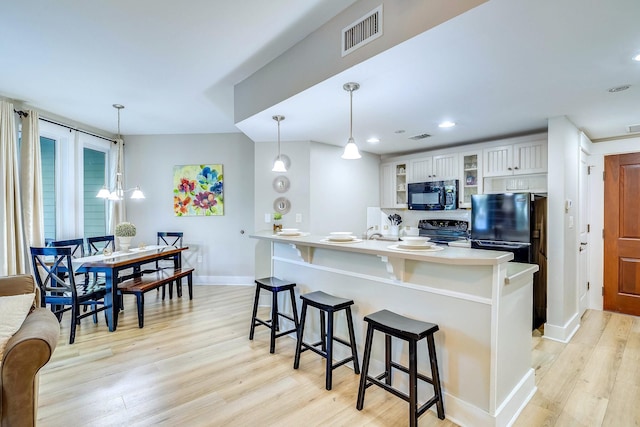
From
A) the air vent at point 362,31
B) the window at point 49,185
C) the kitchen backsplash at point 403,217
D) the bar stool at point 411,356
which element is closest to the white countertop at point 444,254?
the bar stool at point 411,356

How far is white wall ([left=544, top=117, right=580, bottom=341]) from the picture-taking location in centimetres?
316

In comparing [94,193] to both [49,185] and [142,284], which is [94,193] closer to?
[49,185]

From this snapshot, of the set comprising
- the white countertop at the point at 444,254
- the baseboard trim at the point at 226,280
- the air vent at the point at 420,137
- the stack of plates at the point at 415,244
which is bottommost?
the baseboard trim at the point at 226,280

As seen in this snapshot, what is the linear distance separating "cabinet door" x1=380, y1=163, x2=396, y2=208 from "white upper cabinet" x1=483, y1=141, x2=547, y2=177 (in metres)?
1.45

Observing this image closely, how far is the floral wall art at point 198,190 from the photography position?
5.32 metres

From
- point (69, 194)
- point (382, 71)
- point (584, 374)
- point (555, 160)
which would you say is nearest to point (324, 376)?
point (584, 374)

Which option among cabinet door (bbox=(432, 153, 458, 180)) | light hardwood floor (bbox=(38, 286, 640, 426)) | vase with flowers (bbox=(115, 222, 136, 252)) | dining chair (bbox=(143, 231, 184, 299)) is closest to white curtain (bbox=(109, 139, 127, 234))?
dining chair (bbox=(143, 231, 184, 299))

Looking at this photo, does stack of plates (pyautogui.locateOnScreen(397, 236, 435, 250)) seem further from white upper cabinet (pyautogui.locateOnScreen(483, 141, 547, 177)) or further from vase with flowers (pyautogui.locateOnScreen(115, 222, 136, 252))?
vase with flowers (pyautogui.locateOnScreen(115, 222, 136, 252))

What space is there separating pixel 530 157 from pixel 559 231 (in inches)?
41.0

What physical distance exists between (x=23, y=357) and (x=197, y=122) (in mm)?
3822

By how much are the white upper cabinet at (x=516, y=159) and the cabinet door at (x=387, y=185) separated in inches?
57.0

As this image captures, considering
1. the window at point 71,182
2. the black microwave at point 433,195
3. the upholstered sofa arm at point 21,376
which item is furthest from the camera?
the black microwave at point 433,195

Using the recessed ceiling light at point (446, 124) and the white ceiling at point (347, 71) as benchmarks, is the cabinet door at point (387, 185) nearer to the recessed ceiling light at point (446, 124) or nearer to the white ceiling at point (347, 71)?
the white ceiling at point (347, 71)

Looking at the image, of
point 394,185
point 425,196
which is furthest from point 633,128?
point 394,185
